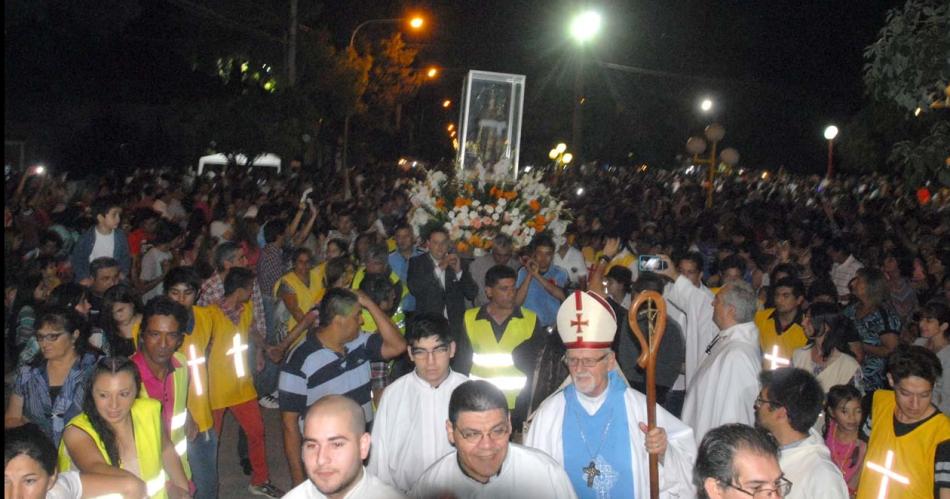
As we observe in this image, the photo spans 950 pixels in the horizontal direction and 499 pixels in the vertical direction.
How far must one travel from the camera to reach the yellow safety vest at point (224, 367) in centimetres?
747

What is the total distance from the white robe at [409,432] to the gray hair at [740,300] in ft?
6.56

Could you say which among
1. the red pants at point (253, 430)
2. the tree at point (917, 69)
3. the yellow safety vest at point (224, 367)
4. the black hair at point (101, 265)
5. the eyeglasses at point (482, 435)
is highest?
the tree at point (917, 69)

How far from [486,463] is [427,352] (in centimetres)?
153

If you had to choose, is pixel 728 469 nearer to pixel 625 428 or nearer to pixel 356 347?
pixel 625 428

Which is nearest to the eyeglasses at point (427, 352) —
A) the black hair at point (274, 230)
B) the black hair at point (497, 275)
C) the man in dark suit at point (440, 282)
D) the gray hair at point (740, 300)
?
the black hair at point (497, 275)

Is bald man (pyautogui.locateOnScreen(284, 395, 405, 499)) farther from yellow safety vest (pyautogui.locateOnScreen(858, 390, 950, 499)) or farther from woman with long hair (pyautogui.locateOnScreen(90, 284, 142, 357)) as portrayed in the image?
A: woman with long hair (pyautogui.locateOnScreen(90, 284, 142, 357))

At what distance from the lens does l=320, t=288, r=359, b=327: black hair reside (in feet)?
21.4

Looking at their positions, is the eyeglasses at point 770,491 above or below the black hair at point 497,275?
below

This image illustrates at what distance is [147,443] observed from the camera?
16.2 ft

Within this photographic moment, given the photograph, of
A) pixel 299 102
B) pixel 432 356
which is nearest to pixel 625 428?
pixel 432 356

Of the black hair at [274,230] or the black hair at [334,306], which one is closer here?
the black hair at [334,306]

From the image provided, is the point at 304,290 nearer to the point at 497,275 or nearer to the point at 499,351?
the point at 497,275

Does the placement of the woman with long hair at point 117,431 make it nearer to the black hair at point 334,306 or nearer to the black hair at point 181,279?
the black hair at point 334,306

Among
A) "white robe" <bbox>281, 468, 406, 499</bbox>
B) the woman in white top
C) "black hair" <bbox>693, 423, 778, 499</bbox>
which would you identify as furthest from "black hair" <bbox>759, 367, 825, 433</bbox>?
the woman in white top
